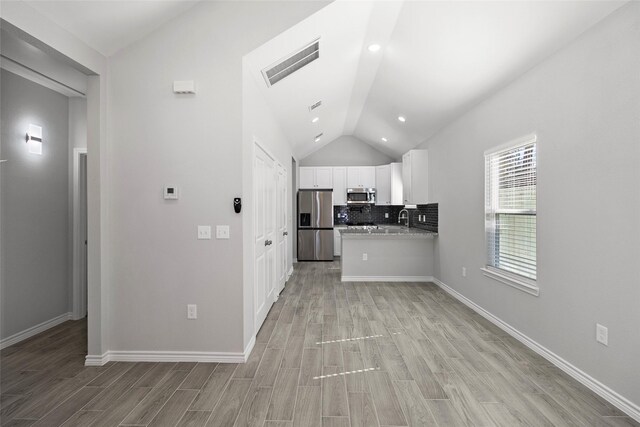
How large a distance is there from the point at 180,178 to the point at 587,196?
10.2 feet

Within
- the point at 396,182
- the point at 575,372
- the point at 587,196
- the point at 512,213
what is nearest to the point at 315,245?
the point at 396,182

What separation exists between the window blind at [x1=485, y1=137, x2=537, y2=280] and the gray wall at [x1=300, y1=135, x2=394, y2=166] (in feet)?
16.3

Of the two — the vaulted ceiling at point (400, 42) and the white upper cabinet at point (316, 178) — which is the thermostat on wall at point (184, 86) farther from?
the white upper cabinet at point (316, 178)

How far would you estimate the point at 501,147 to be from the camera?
351 cm

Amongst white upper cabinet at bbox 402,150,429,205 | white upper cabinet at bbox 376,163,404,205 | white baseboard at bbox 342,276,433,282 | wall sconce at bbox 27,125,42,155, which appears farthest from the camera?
white upper cabinet at bbox 376,163,404,205

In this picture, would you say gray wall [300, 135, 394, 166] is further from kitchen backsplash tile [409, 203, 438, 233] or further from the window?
the window

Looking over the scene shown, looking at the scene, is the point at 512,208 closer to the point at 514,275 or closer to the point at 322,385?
the point at 514,275

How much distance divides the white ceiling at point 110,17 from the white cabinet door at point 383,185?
6181mm

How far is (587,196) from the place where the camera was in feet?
7.75

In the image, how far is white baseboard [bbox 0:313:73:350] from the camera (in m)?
3.12

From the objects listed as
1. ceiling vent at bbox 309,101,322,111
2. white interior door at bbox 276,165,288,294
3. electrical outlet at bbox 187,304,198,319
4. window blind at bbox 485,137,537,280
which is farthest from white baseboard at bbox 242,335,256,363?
ceiling vent at bbox 309,101,322,111

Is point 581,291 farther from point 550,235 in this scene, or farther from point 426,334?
point 426,334

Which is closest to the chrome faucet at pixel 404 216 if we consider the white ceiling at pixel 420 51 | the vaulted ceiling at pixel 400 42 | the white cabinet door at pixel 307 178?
the white cabinet door at pixel 307 178

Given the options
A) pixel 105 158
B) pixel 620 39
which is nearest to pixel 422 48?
pixel 620 39
